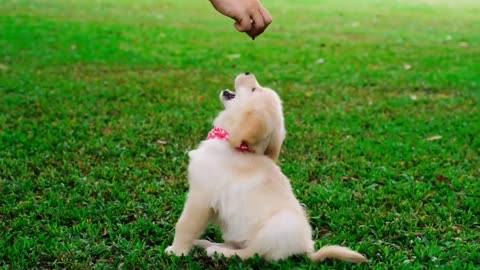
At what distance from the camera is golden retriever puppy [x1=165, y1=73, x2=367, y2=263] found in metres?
3.18

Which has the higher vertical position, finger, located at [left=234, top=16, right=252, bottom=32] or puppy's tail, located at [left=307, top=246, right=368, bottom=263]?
finger, located at [left=234, top=16, right=252, bottom=32]

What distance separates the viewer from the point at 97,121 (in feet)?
19.9

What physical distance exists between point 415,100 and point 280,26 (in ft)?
22.8

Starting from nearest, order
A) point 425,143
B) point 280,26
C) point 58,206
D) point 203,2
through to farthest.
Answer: point 58,206
point 425,143
point 280,26
point 203,2

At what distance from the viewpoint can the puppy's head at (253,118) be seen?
127 inches

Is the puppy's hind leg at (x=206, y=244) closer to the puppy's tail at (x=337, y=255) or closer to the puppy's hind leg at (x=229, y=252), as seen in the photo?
the puppy's hind leg at (x=229, y=252)

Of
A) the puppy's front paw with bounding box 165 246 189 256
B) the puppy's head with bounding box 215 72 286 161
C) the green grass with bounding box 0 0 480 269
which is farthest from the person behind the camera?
the green grass with bounding box 0 0 480 269

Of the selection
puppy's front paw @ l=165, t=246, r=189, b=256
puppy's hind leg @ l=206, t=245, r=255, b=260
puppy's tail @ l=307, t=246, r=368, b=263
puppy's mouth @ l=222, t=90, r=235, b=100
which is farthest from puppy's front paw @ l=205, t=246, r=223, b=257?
puppy's mouth @ l=222, t=90, r=235, b=100

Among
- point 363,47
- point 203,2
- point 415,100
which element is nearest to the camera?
point 415,100

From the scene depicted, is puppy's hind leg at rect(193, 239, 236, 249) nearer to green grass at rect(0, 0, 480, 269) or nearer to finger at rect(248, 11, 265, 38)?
green grass at rect(0, 0, 480, 269)

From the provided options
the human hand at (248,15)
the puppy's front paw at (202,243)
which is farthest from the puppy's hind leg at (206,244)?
the human hand at (248,15)

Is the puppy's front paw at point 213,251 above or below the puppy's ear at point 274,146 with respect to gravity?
below

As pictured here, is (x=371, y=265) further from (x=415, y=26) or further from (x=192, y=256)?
(x=415, y=26)

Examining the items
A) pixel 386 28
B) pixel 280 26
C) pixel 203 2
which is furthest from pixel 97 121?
pixel 203 2
